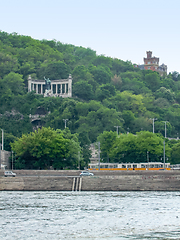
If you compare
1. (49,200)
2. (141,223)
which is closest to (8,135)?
(49,200)

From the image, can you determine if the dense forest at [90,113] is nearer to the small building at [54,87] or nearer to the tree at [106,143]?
the tree at [106,143]

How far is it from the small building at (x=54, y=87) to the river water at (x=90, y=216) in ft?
363

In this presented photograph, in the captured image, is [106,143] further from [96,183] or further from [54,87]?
[54,87]

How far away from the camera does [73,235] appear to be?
4550 centimetres

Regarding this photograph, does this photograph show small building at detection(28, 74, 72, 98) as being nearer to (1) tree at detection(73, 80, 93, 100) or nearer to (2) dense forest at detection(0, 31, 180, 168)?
(1) tree at detection(73, 80, 93, 100)

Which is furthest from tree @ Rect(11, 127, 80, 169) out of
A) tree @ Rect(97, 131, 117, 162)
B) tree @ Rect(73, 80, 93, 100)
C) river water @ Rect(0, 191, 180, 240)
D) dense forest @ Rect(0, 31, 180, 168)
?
tree @ Rect(73, 80, 93, 100)

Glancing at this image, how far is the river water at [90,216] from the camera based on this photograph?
46.0 m

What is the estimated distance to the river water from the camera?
46031mm

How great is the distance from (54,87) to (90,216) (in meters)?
139

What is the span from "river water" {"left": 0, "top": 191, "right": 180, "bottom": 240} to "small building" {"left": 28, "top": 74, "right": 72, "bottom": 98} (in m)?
111

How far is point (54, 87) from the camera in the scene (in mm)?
192875

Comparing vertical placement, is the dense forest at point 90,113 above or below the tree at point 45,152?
above

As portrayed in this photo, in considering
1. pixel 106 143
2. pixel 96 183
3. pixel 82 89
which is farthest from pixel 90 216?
pixel 82 89

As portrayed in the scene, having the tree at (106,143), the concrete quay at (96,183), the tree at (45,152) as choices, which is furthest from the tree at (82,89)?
the concrete quay at (96,183)
